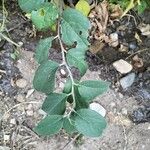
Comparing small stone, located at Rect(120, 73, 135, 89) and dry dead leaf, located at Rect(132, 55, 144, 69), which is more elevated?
dry dead leaf, located at Rect(132, 55, 144, 69)

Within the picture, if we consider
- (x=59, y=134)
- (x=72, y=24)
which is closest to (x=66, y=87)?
(x=72, y=24)

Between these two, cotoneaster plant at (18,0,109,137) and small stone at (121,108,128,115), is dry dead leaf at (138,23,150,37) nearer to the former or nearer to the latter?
small stone at (121,108,128,115)

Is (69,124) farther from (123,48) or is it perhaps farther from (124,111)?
(123,48)

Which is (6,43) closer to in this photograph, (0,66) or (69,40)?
(0,66)

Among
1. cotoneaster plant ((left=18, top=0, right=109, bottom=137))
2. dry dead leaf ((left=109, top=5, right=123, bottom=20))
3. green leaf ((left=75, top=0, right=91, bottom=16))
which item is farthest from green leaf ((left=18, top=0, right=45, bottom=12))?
dry dead leaf ((left=109, top=5, right=123, bottom=20))

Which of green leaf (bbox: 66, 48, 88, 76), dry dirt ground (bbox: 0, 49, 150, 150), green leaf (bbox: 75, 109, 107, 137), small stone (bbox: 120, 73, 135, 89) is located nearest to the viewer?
green leaf (bbox: 75, 109, 107, 137)

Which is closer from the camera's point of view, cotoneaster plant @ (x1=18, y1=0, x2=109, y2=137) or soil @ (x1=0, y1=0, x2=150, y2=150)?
cotoneaster plant @ (x1=18, y1=0, x2=109, y2=137)

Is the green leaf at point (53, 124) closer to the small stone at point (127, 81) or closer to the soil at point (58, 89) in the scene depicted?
the soil at point (58, 89)

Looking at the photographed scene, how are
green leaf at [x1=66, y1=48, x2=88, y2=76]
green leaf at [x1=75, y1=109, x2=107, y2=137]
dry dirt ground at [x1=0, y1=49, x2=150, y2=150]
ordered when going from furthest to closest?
dry dirt ground at [x1=0, y1=49, x2=150, y2=150], green leaf at [x1=66, y1=48, x2=88, y2=76], green leaf at [x1=75, y1=109, x2=107, y2=137]
